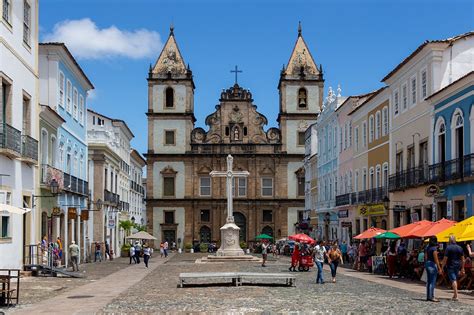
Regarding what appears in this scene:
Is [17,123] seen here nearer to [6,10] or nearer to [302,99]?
[6,10]

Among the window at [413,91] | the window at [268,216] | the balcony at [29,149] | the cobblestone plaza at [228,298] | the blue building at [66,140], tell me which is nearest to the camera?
the cobblestone plaza at [228,298]

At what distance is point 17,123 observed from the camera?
25.0 m

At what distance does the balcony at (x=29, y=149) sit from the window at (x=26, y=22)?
335 centimetres

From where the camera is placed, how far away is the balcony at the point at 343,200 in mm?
45812

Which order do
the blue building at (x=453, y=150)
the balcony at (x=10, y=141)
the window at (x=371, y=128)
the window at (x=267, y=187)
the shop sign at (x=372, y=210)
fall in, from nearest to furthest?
the balcony at (x=10, y=141), the blue building at (x=453, y=150), the shop sign at (x=372, y=210), the window at (x=371, y=128), the window at (x=267, y=187)

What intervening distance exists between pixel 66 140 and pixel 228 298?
1869 centimetres

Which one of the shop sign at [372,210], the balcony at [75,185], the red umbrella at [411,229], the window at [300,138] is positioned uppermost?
the window at [300,138]

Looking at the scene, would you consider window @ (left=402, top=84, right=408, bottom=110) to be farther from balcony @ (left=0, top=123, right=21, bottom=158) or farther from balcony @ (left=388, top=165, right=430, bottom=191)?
balcony @ (left=0, top=123, right=21, bottom=158)

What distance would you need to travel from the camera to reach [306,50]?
82.9m

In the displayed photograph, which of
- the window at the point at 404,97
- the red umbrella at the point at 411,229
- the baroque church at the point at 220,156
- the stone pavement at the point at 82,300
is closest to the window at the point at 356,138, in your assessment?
the window at the point at 404,97

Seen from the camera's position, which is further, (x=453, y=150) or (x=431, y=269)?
(x=453, y=150)

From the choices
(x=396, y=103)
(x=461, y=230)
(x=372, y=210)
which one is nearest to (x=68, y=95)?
(x=396, y=103)

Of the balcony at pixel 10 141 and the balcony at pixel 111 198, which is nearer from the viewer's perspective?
the balcony at pixel 10 141

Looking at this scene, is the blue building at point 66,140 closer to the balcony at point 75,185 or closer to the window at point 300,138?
the balcony at point 75,185
